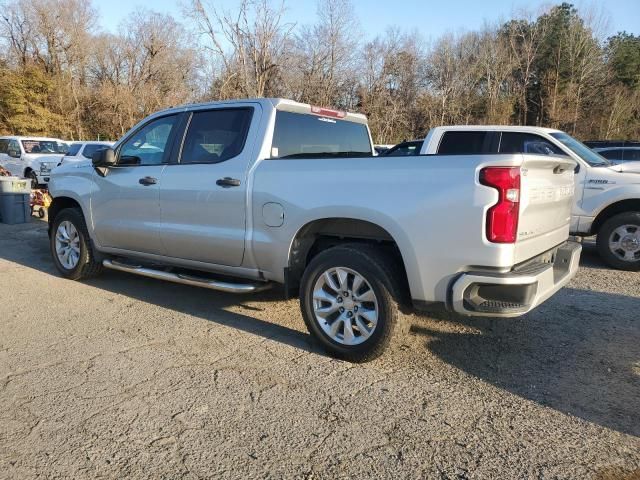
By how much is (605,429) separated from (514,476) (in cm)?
80

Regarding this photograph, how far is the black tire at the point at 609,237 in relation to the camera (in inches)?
271

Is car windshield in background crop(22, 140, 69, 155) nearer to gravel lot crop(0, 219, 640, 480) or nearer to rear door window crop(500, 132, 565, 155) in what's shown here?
gravel lot crop(0, 219, 640, 480)

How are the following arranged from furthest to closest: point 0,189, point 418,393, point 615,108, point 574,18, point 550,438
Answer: point 574,18
point 615,108
point 0,189
point 418,393
point 550,438

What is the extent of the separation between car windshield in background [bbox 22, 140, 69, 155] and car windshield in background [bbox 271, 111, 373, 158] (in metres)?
17.0

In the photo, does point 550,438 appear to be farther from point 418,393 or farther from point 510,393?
point 418,393

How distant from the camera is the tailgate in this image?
3293mm

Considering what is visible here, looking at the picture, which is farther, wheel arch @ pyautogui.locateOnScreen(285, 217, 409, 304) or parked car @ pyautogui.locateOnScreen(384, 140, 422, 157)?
parked car @ pyautogui.locateOnScreen(384, 140, 422, 157)

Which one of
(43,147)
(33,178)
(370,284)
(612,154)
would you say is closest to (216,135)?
(370,284)

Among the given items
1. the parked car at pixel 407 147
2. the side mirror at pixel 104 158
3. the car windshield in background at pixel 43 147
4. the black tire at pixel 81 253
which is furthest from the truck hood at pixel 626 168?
the car windshield in background at pixel 43 147

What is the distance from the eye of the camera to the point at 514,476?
2553 mm

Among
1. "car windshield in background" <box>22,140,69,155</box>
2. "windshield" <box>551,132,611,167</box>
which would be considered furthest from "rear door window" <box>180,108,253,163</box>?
"car windshield in background" <box>22,140,69,155</box>

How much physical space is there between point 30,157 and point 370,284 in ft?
59.5

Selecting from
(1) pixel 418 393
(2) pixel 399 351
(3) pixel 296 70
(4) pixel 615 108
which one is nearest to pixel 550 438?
(1) pixel 418 393

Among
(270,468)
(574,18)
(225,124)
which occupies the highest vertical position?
(574,18)
